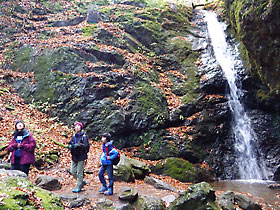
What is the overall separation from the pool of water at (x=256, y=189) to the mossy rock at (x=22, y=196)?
661cm

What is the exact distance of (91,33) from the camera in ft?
50.2

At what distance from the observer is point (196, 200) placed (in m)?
4.93

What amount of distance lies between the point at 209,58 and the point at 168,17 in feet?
22.1

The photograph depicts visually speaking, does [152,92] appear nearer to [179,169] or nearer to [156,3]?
[179,169]

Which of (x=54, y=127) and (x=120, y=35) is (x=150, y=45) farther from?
(x=54, y=127)

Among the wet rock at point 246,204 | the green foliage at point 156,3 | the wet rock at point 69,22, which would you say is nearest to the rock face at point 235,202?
the wet rock at point 246,204

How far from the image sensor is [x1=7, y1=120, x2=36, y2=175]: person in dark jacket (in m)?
4.81

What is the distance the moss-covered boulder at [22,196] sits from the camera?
10.4 feet

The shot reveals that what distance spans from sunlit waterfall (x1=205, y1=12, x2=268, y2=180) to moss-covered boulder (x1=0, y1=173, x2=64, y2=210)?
398 inches

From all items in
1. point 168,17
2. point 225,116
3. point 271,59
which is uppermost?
point 168,17

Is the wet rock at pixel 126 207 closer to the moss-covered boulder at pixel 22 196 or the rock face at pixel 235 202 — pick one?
the moss-covered boulder at pixel 22 196

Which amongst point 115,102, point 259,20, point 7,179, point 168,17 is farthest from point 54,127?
point 168,17

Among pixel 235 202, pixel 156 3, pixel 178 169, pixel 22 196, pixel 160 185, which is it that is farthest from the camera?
pixel 156 3

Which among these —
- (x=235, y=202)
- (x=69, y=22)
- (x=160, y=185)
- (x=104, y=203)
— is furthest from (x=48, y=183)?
(x=69, y=22)
